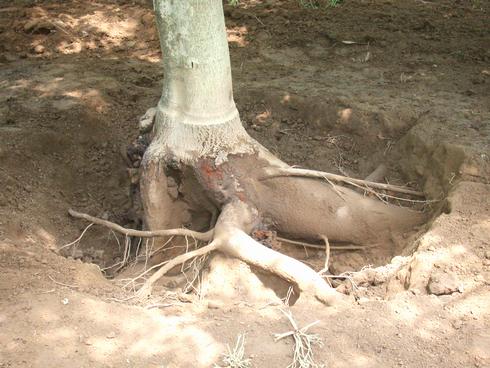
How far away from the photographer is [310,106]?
454cm

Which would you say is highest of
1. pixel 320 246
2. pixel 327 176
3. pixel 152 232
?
pixel 327 176

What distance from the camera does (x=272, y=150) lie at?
4320 mm

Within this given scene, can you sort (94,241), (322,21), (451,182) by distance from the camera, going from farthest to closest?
(322,21) < (94,241) < (451,182)

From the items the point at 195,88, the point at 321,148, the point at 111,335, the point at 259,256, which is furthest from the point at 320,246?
the point at 111,335

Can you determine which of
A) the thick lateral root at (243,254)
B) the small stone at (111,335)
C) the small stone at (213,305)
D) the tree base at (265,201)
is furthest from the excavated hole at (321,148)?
the small stone at (111,335)

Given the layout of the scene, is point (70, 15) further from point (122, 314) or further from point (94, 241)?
point (122, 314)

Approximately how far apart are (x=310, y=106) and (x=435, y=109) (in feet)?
3.11

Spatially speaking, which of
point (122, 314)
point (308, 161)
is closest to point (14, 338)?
point (122, 314)

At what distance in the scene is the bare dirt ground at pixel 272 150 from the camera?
2.39 metres

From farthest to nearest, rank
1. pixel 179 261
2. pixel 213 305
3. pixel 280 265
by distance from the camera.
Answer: pixel 179 261 → pixel 280 265 → pixel 213 305

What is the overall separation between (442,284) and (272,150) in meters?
1.94

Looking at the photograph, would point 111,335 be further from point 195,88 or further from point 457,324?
point 195,88

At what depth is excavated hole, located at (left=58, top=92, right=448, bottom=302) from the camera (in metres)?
3.65

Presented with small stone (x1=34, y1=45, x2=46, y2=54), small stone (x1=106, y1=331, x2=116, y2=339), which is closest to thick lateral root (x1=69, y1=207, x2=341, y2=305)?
small stone (x1=106, y1=331, x2=116, y2=339)
